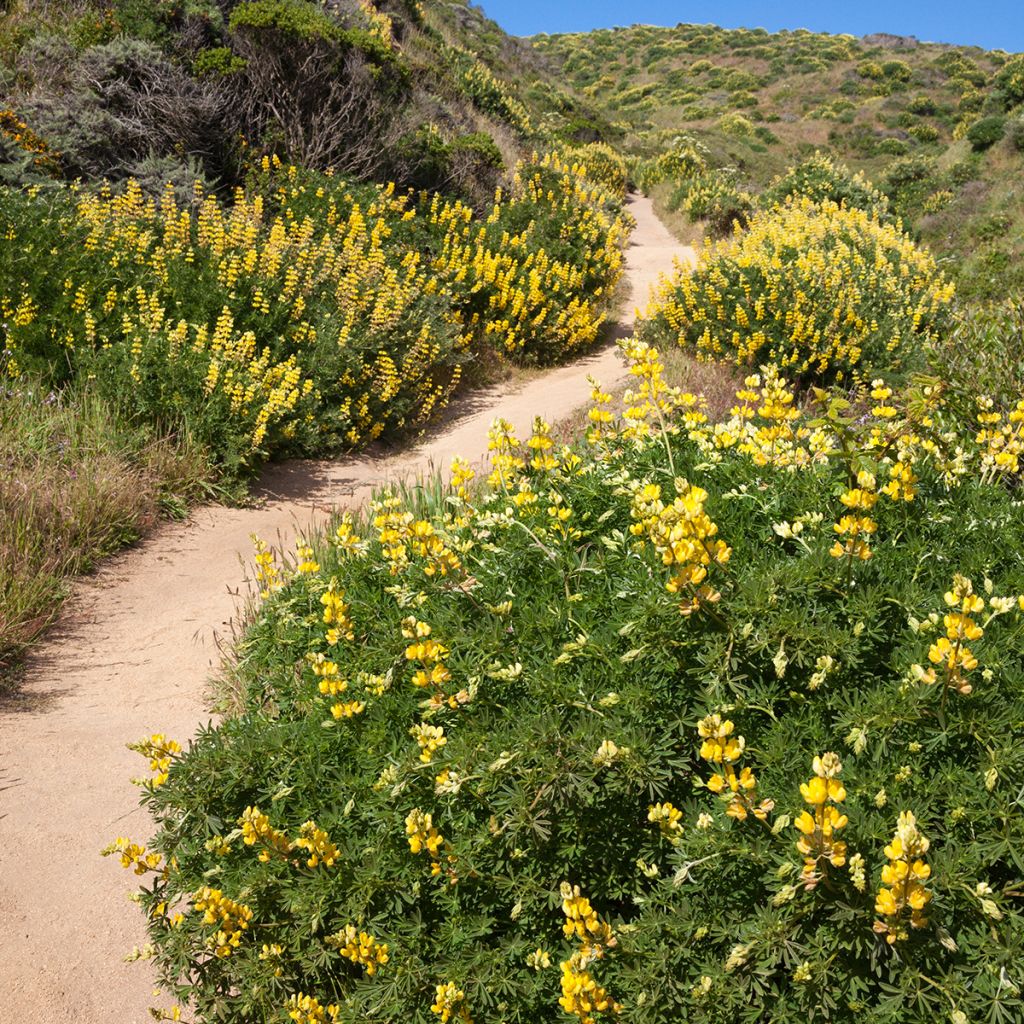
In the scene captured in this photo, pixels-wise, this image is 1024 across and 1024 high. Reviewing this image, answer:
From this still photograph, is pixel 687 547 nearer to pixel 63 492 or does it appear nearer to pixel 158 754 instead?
pixel 158 754

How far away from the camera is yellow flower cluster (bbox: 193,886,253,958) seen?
232 cm

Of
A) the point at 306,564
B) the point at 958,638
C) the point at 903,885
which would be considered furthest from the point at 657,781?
the point at 306,564

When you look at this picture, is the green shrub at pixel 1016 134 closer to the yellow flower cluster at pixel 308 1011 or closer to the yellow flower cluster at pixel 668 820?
the yellow flower cluster at pixel 668 820

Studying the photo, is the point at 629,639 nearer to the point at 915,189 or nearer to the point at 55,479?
the point at 55,479

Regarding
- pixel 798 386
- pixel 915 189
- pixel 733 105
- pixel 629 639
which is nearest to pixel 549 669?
pixel 629 639

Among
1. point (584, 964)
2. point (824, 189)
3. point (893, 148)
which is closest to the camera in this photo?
point (584, 964)

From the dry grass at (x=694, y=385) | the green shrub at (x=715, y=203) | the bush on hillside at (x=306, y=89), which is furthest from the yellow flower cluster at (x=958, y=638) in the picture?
the green shrub at (x=715, y=203)

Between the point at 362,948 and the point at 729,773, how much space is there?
40.0 inches

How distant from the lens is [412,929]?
2.28 meters

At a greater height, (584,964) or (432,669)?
(432,669)

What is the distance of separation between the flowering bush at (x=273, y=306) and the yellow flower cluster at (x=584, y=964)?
4.95m

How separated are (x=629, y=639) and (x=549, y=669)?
0.75 feet

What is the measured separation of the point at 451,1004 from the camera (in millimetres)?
→ 2076

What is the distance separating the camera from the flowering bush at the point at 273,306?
6.35 metres
